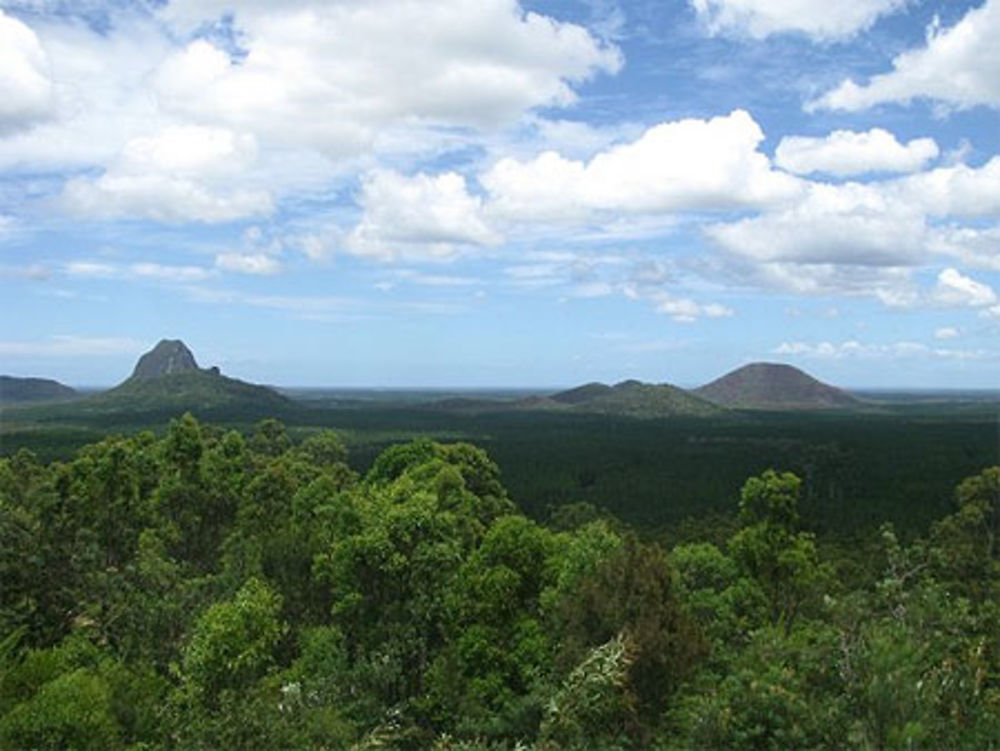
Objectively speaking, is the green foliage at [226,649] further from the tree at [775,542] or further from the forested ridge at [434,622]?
the tree at [775,542]

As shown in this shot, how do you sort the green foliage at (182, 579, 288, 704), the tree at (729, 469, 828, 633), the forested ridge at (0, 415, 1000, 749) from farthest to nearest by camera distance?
1. the tree at (729, 469, 828, 633)
2. the green foliage at (182, 579, 288, 704)
3. the forested ridge at (0, 415, 1000, 749)

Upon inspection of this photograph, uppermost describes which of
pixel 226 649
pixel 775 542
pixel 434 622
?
pixel 775 542

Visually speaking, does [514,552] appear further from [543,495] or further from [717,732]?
[543,495]

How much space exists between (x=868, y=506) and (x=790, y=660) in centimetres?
7498

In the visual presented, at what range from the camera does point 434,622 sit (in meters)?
31.0

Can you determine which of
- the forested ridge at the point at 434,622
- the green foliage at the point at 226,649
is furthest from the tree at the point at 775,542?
the green foliage at the point at 226,649

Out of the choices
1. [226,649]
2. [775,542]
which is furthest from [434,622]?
[775,542]

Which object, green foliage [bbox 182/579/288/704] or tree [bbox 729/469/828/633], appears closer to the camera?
green foliage [bbox 182/579/288/704]

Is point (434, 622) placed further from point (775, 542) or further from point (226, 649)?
point (775, 542)

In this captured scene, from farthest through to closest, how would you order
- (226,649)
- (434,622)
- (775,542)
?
(775,542) < (434,622) < (226,649)

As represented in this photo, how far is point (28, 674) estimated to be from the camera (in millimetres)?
24734

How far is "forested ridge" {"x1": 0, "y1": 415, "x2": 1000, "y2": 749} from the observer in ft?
41.4

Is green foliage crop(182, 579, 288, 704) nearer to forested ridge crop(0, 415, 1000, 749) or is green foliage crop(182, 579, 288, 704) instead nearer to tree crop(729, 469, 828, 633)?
forested ridge crop(0, 415, 1000, 749)

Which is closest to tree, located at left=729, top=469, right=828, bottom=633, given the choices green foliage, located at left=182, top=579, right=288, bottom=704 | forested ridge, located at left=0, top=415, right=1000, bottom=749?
forested ridge, located at left=0, top=415, right=1000, bottom=749
